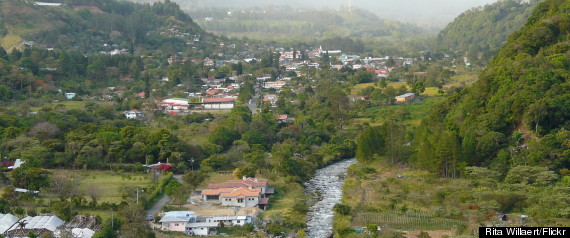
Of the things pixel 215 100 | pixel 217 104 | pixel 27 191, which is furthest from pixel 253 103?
pixel 27 191

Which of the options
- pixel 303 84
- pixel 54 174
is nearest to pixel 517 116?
pixel 54 174

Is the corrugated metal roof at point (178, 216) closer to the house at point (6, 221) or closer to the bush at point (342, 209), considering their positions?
the house at point (6, 221)

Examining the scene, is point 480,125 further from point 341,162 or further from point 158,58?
point 158,58

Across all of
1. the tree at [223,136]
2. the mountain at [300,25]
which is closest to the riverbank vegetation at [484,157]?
the tree at [223,136]

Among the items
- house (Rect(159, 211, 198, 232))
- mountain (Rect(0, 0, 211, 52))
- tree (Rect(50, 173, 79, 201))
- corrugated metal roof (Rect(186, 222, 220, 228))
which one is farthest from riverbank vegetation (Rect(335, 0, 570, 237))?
mountain (Rect(0, 0, 211, 52))

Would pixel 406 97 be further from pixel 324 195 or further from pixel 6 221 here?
pixel 6 221

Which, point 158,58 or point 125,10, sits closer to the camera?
point 158,58
